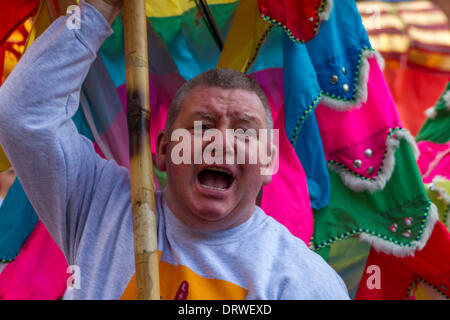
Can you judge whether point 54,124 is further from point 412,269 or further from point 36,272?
point 412,269

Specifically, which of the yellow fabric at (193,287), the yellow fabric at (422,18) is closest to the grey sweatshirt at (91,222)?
the yellow fabric at (193,287)

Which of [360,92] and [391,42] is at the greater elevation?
[391,42]

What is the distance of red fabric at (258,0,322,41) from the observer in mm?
1508

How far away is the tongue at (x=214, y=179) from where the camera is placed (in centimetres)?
132

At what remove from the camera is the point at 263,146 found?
1.36 m

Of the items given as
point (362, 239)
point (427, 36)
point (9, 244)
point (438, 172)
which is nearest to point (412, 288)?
point (362, 239)

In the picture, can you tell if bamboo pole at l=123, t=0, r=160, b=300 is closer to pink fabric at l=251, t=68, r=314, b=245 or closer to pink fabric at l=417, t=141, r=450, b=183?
pink fabric at l=251, t=68, r=314, b=245

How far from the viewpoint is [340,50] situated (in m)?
1.71

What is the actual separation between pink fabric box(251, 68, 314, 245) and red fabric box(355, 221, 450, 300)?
0.80 feet

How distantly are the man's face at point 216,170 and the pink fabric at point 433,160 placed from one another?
0.99 m

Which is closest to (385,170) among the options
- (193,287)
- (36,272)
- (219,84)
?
(219,84)

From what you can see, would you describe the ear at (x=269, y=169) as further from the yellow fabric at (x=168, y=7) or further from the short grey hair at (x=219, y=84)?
the yellow fabric at (x=168, y=7)

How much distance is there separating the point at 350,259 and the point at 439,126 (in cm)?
94

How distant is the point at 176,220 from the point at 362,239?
68 cm
